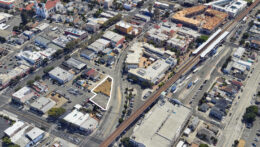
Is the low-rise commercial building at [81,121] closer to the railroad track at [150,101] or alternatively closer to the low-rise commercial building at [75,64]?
the railroad track at [150,101]

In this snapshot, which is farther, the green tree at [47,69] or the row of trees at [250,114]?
the green tree at [47,69]

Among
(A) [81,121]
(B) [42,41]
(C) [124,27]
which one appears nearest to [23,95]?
(A) [81,121]

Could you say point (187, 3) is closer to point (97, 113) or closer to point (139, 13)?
point (139, 13)

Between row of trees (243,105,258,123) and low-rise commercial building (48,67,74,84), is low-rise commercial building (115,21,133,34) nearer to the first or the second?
low-rise commercial building (48,67,74,84)

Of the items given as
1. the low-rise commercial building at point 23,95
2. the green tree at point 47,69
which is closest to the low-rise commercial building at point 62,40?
the green tree at point 47,69

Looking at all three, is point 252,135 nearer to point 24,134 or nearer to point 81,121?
point 81,121

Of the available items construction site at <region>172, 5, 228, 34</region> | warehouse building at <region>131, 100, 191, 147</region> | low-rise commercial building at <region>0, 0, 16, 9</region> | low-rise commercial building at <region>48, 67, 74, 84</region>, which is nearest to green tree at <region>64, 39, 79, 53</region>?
low-rise commercial building at <region>48, 67, 74, 84</region>

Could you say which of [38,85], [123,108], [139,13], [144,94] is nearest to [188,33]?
[139,13]

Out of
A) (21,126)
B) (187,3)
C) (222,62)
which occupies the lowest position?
(21,126)
